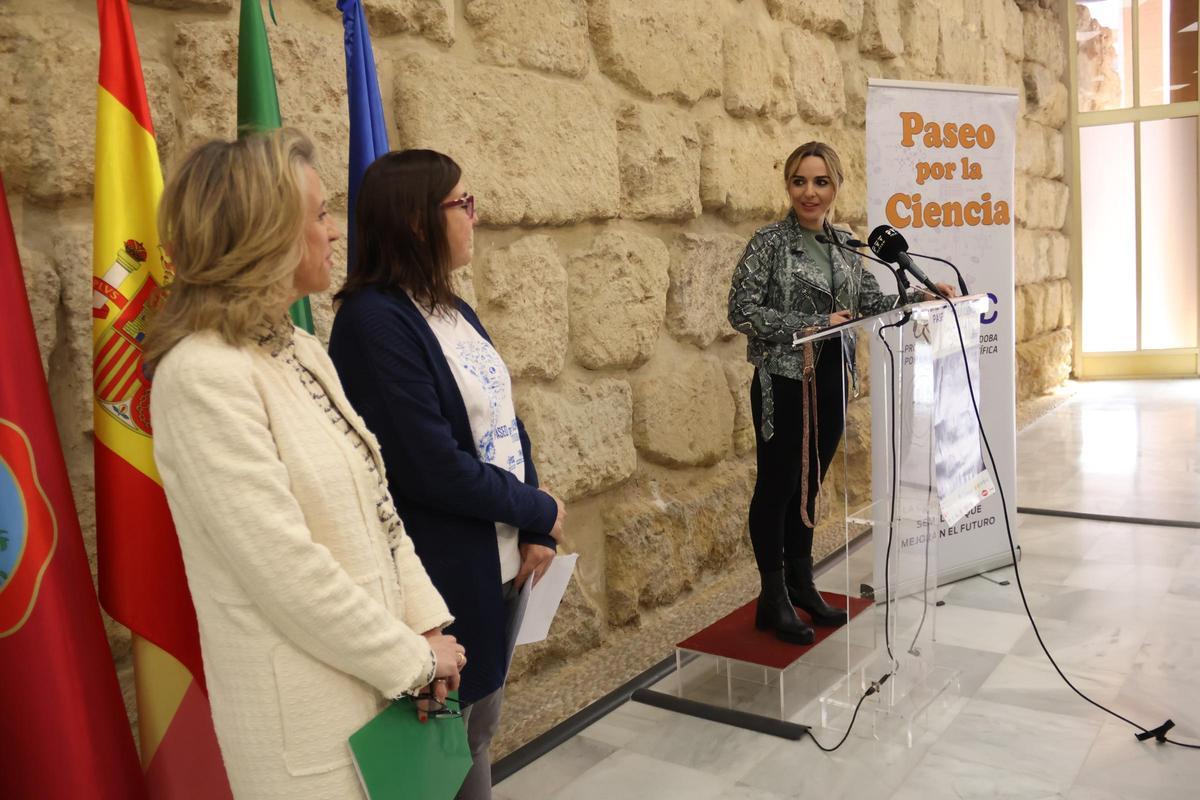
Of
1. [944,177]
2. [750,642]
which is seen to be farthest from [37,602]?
[944,177]

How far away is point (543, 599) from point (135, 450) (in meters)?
0.69

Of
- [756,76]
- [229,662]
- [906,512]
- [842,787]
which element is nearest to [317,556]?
[229,662]

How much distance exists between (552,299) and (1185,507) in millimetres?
3049

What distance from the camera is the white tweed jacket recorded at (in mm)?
1032

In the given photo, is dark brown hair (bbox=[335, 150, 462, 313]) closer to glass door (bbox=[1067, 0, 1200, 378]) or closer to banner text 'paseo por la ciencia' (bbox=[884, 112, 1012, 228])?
banner text 'paseo por la ciencia' (bbox=[884, 112, 1012, 228])

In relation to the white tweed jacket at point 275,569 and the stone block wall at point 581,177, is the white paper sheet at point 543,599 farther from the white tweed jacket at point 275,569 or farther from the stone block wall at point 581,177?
the stone block wall at point 581,177

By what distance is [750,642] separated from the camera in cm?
256

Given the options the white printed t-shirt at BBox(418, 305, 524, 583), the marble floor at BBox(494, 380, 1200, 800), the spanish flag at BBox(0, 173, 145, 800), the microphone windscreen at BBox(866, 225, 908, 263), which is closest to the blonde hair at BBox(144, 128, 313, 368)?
the spanish flag at BBox(0, 173, 145, 800)

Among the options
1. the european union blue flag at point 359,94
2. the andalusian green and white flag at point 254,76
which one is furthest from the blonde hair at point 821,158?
the andalusian green and white flag at point 254,76

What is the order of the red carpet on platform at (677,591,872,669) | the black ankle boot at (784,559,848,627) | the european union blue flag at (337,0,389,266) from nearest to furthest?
the european union blue flag at (337,0,389,266), the red carpet on platform at (677,591,872,669), the black ankle boot at (784,559,848,627)

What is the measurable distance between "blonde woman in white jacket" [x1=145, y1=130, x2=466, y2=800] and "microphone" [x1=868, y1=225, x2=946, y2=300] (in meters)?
1.44

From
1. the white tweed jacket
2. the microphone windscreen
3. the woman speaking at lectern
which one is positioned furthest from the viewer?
the woman speaking at lectern

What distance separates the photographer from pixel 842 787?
208cm

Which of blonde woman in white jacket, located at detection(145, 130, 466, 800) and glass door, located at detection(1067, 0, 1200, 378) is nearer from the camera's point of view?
blonde woman in white jacket, located at detection(145, 130, 466, 800)
